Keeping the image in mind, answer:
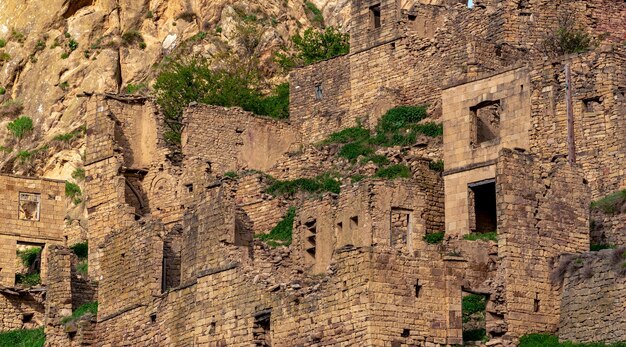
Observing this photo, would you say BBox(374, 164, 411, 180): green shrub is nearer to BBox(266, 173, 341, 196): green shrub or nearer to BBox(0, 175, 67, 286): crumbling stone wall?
BBox(266, 173, 341, 196): green shrub

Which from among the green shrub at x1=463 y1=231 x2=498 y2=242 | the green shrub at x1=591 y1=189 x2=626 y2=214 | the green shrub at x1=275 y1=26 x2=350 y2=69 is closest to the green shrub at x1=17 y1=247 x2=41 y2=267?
the green shrub at x1=275 y1=26 x2=350 y2=69

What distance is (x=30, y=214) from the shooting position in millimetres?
65625

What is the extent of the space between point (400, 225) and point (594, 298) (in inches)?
312

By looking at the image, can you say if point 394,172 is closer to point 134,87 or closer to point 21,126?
point 134,87

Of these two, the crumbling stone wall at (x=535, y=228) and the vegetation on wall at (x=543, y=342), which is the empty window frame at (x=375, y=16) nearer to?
the crumbling stone wall at (x=535, y=228)

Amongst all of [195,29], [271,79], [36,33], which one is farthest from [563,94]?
[36,33]

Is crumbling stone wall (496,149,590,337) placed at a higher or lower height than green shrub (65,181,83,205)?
lower

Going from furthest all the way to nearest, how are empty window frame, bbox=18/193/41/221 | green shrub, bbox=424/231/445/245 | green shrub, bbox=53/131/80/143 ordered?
green shrub, bbox=53/131/80/143 → empty window frame, bbox=18/193/41/221 → green shrub, bbox=424/231/445/245

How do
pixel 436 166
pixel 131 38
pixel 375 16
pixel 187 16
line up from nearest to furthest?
pixel 436 166
pixel 375 16
pixel 131 38
pixel 187 16

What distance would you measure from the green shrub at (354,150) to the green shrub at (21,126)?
20341mm

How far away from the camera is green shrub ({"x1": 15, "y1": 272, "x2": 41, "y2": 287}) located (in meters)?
63.2

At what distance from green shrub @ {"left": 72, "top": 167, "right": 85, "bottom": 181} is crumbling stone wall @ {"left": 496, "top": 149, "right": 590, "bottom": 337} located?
1076 inches

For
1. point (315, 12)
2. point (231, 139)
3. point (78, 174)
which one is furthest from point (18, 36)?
point (231, 139)

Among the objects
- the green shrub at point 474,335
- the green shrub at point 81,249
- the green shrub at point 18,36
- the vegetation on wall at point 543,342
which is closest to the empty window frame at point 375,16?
the green shrub at point 81,249
